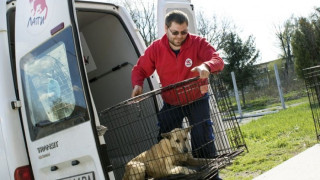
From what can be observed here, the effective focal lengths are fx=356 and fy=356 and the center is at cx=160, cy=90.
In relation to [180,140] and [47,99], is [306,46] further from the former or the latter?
[47,99]

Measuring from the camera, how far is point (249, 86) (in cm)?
2369

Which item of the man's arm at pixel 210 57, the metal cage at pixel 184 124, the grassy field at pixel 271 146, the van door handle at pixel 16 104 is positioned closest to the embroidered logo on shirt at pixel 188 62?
the man's arm at pixel 210 57

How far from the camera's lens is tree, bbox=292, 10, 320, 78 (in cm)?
1955

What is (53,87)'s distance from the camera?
9.78 feet

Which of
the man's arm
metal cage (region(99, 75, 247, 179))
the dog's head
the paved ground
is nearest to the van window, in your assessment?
metal cage (region(99, 75, 247, 179))

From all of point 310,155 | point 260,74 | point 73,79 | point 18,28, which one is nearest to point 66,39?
point 73,79

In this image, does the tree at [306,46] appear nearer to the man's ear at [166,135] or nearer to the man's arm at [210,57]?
the man's arm at [210,57]

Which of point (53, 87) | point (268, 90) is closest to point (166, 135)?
point (53, 87)

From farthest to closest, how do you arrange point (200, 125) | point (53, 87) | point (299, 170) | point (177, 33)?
point (299, 170), point (177, 33), point (200, 125), point (53, 87)

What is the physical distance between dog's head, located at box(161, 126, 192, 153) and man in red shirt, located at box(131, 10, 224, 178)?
61 mm

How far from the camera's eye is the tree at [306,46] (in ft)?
64.1

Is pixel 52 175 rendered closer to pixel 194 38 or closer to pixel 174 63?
pixel 174 63

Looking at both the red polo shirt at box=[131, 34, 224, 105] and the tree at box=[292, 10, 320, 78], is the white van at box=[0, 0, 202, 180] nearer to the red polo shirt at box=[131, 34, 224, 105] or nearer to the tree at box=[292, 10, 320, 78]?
the red polo shirt at box=[131, 34, 224, 105]

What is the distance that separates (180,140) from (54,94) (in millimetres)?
1146
